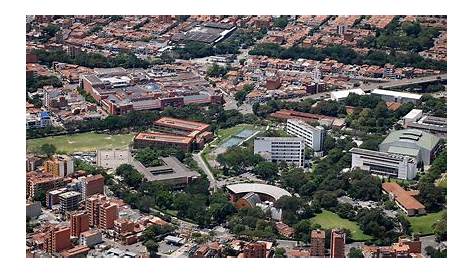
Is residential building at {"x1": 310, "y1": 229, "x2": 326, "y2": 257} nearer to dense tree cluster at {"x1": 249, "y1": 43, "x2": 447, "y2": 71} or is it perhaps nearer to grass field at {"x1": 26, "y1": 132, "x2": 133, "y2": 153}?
grass field at {"x1": 26, "y1": 132, "x2": 133, "y2": 153}

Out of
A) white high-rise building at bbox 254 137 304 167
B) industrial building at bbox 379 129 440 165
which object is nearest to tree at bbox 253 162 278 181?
white high-rise building at bbox 254 137 304 167

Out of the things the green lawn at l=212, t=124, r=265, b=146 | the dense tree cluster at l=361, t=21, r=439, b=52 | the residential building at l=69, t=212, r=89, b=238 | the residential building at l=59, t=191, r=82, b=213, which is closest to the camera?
the residential building at l=69, t=212, r=89, b=238

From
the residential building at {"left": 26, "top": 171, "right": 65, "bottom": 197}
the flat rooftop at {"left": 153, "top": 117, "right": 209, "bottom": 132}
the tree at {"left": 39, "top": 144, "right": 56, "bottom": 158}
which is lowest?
the residential building at {"left": 26, "top": 171, "right": 65, "bottom": 197}

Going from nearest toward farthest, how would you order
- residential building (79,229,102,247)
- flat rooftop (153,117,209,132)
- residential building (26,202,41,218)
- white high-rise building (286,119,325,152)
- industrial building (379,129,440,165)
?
residential building (79,229,102,247), residential building (26,202,41,218), industrial building (379,129,440,165), white high-rise building (286,119,325,152), flat rooftop (153,117,209,132)

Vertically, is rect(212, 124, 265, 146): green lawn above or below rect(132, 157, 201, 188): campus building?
above

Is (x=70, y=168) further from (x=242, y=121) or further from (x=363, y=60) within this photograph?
(x=363, y=60)

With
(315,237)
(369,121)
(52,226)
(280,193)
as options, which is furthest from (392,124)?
(52,226)

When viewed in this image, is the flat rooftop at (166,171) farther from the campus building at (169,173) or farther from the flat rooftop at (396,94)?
the flat rooftop at (396,94)

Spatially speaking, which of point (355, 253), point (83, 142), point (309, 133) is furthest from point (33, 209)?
point (309, 133)
